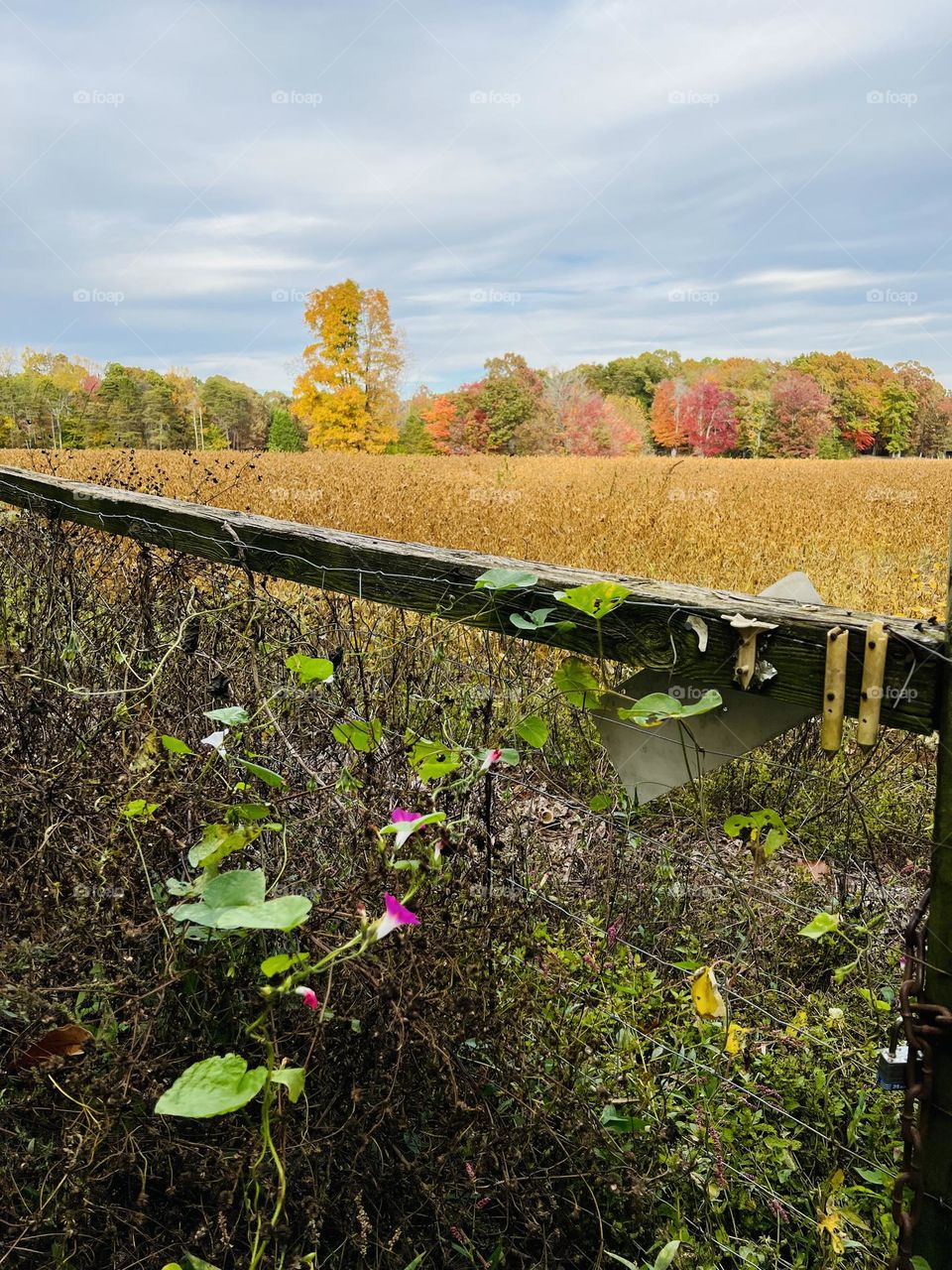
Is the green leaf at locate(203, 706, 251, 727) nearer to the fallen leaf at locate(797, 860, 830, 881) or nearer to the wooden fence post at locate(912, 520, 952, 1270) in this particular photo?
the wooden fence post at locate(912, 520, 952, 1270)

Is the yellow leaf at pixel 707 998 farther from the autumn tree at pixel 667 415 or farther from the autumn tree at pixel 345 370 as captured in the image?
the autumn tree at pixel 667 415

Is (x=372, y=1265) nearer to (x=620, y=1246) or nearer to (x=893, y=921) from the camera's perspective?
(x=620, y=1246)

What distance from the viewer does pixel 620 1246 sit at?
152cm

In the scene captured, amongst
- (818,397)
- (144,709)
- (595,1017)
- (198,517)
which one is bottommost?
(595,1017)

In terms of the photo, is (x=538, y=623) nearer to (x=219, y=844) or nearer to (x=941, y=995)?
(x=219, y=844)

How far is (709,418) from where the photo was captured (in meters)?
64.1

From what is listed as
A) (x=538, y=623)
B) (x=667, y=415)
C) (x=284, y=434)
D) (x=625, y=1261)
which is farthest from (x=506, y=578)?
(x=667, y=415)

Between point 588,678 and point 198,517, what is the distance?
4.83 feet

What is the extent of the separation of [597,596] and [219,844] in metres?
0.76

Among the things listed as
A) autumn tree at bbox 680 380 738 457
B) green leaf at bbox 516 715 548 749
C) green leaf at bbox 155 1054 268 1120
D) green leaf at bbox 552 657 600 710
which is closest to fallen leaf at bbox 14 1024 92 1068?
green leaf at bbox 155 1054 268 1120

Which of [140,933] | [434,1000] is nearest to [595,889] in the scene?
[434,1000]

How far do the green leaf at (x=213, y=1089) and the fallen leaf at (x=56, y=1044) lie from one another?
47 cm

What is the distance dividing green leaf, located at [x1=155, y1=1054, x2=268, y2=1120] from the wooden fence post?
0.96m

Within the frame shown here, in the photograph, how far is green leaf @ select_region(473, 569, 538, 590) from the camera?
1.60m
